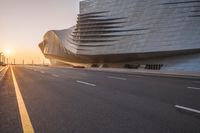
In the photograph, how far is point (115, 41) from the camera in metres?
68.6

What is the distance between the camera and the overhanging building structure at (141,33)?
56844 mm

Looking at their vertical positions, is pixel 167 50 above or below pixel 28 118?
above

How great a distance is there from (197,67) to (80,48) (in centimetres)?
3671

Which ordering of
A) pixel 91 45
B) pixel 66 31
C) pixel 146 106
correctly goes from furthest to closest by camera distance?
pixel 66 31
pixel 91 45
pixel 146 106

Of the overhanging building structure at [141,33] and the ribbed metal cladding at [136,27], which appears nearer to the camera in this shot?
the overhanging building structure at [141,33]

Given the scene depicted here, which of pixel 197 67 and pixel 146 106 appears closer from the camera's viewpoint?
pixel 146 106

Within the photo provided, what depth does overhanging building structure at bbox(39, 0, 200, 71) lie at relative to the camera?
56.8 metres

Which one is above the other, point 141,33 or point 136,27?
point 136,27

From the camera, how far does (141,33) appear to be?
6356cm

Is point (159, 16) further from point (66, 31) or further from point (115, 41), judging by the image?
point (66, 31)

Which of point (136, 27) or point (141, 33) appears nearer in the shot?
point (141, 33)

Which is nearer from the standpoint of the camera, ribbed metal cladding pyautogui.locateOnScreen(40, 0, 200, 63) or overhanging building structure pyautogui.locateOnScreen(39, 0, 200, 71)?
overhanging building structure pyautogui.locateOnScreen(39, 0, 200, 71)

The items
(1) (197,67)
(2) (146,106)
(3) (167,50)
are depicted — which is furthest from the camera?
(3) (167,50)

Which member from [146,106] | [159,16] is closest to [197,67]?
[159,16]
